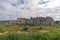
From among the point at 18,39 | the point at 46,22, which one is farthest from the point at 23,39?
the point at 46,22

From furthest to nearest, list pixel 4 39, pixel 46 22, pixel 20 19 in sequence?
pixel 20 19 < pixel 46 22 < pixel 4 39

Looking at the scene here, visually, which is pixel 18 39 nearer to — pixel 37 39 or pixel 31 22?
pixel 37 39

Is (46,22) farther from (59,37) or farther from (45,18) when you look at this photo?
(59,37)

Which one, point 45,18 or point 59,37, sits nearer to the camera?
point 59,37

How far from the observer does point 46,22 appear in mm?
60125

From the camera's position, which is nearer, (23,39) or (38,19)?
(23,39)

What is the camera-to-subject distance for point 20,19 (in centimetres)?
7106

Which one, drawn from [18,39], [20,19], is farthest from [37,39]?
[20,19]

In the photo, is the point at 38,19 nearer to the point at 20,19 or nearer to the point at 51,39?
the point at 20,19

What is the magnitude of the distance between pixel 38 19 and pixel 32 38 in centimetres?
4088

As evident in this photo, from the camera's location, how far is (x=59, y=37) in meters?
22.1

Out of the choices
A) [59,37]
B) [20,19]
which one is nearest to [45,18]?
[20,19]

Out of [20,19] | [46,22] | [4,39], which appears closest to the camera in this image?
[4,39]

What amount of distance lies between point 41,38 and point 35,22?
39033 mm
